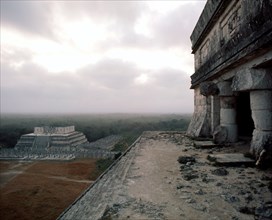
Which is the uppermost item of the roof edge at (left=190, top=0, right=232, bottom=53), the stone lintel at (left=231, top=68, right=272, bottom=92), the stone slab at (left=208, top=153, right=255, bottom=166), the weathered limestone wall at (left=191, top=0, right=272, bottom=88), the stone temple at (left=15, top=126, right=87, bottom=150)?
the roof edge at (left=190, top=0, right=232, bottom=53)

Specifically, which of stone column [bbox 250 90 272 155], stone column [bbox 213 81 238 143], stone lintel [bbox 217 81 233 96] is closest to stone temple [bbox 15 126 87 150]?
stone column [bbox 213 81 238 143]

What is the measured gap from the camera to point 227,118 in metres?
7.64

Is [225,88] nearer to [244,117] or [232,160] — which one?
[232,160]

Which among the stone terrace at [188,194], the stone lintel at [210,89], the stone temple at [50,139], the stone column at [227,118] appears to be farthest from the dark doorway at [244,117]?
the stone temple at [50,139]

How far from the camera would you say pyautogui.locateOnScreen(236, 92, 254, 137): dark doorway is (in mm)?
9649

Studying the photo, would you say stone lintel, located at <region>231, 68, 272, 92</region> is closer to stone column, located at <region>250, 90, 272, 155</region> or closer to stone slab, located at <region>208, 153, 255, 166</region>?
stone column, located at <region>250, 90, 272, 155</region>

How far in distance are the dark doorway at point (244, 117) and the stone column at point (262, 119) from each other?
4.69m

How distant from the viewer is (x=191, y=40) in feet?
40.4

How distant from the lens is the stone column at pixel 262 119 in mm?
4988

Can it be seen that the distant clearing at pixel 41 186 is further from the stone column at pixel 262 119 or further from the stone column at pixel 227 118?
the stone column at pixel 262 119

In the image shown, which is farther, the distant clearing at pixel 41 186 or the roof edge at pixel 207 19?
the distant clearing at pixel 41 186

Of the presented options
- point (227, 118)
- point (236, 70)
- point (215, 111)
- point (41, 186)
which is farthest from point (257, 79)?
point (41, 186)

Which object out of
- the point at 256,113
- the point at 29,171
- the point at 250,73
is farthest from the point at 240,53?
the point at 29,171

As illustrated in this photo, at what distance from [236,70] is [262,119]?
175 centimetres
